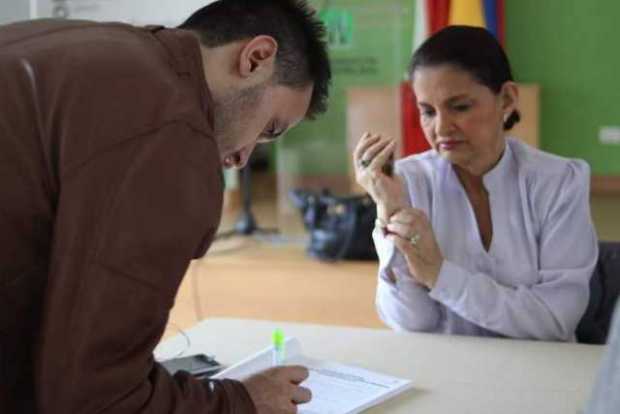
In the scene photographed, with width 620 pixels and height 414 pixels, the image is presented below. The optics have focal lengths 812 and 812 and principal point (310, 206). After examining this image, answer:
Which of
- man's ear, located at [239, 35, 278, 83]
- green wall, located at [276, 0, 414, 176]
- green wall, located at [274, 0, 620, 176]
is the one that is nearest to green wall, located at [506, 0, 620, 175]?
green wall, located at [274, 0, 620, 176]

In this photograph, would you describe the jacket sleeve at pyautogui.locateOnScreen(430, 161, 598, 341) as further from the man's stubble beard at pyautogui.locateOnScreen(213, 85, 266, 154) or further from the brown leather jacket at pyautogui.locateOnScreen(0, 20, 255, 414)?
the brown leather jacket at pyautogui.locateOnScreen(0, 20, 255, 414)

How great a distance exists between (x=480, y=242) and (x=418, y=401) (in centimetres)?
54

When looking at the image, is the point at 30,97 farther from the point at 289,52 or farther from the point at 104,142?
the point at 289,52

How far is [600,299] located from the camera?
1.77 meters

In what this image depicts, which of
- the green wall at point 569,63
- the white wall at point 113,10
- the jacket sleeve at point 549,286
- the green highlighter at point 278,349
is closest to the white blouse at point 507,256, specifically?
the jacket sleeve at point 549,286

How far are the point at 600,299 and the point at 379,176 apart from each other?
559 mm

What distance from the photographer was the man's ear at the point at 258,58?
1.04 m

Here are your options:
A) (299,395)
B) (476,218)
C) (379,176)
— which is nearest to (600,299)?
(476,218)

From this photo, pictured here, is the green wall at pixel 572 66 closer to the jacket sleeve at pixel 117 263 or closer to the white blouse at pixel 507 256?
the white blouse at pixel 507 256

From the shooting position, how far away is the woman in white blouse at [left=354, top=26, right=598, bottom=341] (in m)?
1.64

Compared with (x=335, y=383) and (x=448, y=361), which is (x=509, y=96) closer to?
(x=448, y=361)

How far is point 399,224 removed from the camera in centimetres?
165

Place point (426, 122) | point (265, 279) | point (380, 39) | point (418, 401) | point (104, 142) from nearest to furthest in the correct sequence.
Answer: point (104, 142)
point (418, 401)
point (426, 122)
point (265, 279)
point (380, 39)

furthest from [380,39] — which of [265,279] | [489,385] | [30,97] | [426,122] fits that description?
[30,97]
